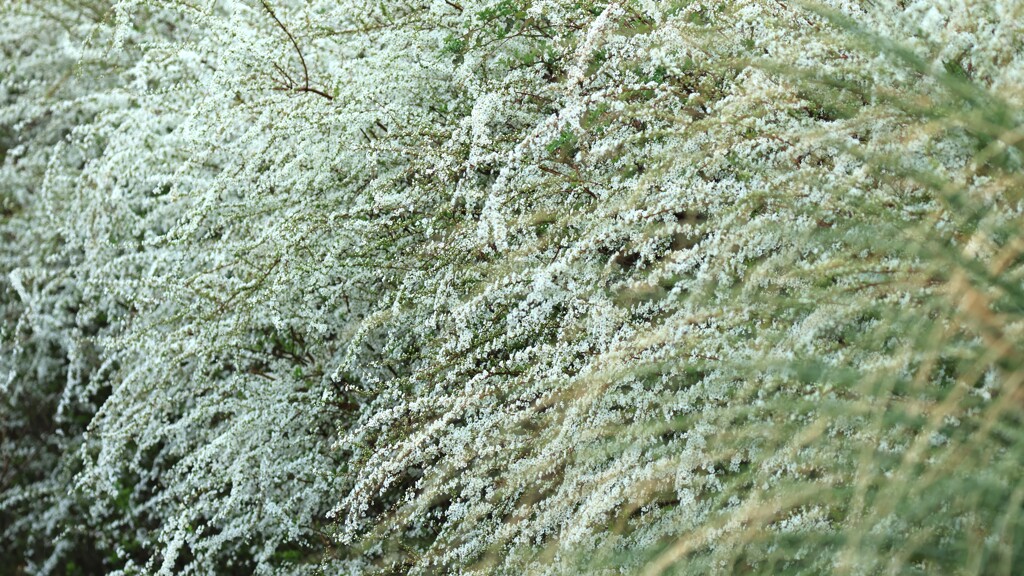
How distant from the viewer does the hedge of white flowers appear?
129 cm

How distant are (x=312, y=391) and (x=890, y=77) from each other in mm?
1728

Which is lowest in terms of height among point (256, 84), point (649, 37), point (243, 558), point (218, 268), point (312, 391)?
point (243, 558)

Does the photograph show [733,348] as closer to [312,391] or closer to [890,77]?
[890,77]

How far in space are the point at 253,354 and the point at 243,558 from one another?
1.35 metres

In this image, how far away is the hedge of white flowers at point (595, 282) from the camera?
129 cm

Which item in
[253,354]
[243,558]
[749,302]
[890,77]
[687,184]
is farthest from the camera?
[243,558]

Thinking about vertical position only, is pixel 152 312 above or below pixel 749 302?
below

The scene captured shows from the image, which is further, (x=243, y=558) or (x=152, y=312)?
(x=243, y=558)

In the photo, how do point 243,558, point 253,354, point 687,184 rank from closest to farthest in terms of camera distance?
point 687,184 < point 253,354 < point 243,558

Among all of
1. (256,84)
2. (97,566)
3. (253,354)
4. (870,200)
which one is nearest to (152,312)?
(253,354)

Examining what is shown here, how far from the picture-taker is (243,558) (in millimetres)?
4176

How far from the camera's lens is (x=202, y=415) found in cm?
298

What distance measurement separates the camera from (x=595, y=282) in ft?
6.43

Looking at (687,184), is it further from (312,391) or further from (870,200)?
(312,391)
